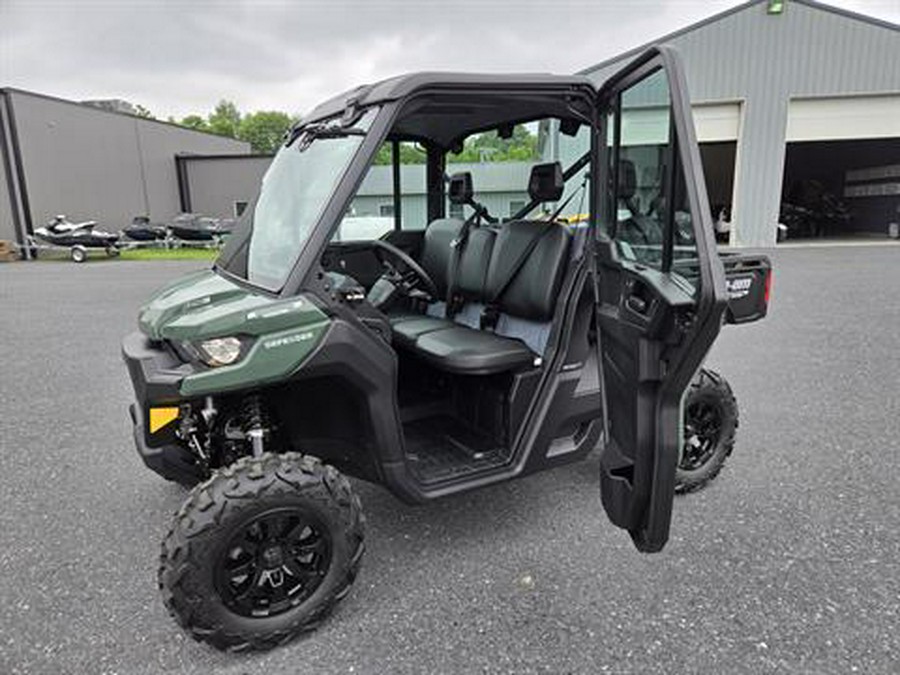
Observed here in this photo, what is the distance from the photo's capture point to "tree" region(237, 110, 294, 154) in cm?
7250

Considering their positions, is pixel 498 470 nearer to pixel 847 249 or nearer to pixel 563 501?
pixel 563 501

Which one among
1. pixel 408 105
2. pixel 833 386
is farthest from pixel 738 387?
pixel 408 105

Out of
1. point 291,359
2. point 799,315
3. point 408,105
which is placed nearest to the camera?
point 291,359

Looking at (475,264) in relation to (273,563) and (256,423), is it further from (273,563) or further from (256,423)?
(273,563)

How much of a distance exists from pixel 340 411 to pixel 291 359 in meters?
0.41

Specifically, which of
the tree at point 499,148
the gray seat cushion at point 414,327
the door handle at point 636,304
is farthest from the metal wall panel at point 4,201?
the door handle at point 636,304

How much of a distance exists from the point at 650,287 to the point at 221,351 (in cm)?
143

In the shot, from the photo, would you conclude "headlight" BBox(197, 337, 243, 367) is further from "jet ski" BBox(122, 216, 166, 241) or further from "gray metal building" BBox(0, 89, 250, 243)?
"jet ski" BBox(122, 216, 166, 241)

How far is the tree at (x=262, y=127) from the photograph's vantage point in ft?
238

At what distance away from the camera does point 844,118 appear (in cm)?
1662

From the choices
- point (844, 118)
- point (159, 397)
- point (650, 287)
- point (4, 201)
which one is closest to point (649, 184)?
point (650, 287)

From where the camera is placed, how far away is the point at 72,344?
6668 mm

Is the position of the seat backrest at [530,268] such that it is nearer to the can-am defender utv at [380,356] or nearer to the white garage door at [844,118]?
the can-am defender utv at [380,356]

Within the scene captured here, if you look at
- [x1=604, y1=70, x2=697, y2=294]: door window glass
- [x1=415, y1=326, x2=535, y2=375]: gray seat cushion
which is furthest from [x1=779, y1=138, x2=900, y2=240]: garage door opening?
[x1=604, y1=70, x2=697, y2=294]: door window glass
